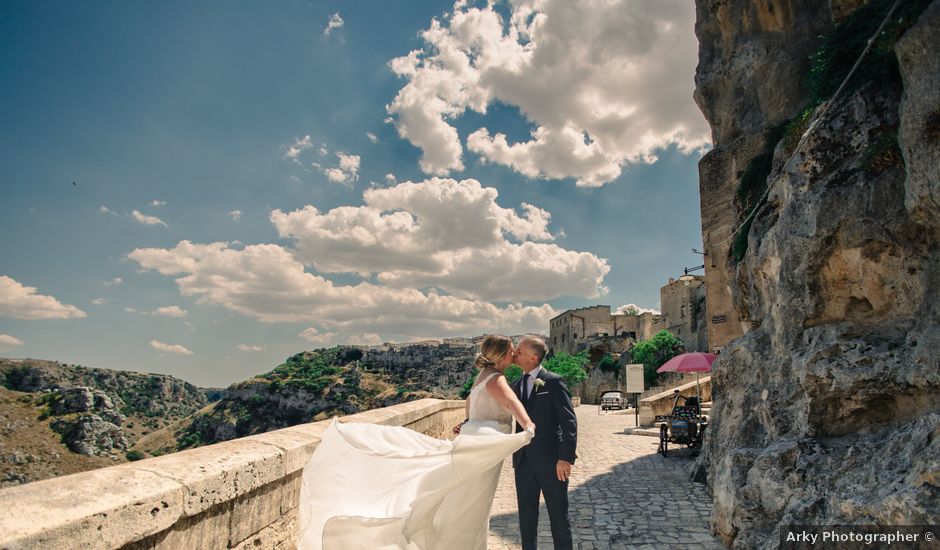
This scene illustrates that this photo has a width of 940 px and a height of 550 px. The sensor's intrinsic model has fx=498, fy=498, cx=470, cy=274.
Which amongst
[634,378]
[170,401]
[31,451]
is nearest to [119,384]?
[170,401]

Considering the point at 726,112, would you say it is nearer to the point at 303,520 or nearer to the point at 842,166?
the point at 842,166

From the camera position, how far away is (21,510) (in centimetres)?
209

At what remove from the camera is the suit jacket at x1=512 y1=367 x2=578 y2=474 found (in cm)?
413

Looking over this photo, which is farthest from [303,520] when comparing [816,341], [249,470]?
[816,341]

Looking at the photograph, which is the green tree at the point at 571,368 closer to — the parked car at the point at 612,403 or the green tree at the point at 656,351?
the green tree at the point at 656,351

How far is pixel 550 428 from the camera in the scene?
4.23 meters

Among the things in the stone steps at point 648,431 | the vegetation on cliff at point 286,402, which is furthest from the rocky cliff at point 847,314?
the vegetation on cliff at point 286,402

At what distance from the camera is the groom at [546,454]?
4.13 m

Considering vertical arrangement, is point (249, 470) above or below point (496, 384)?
below

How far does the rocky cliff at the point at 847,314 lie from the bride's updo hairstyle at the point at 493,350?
298 centimetres

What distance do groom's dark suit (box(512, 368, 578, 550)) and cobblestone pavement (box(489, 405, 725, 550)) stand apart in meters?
1.60

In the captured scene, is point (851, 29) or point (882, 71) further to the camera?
point (851, 29)

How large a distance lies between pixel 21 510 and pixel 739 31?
16.4 m

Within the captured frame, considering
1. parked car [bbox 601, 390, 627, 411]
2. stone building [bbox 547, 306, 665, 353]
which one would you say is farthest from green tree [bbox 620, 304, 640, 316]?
parked car [bbox 601, 390, 627, 411]
